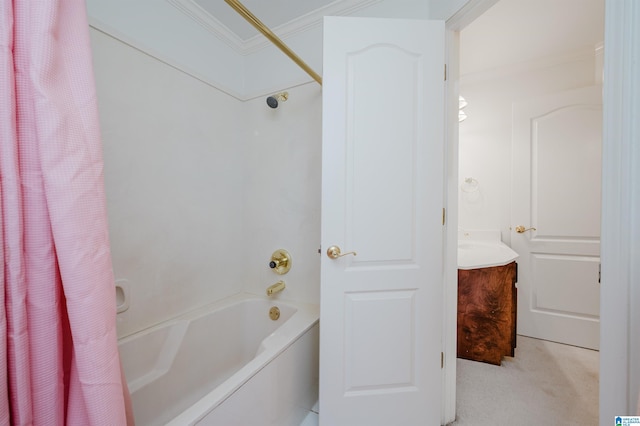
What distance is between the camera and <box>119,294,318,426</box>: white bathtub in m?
0.92

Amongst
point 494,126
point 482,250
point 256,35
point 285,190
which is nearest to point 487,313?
point 482,250

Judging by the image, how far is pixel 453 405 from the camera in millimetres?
1317

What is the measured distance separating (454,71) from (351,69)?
594 mm

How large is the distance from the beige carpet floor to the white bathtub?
0.95m

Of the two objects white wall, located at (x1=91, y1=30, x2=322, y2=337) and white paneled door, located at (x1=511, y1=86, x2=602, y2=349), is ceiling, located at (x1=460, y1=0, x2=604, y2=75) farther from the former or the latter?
white wall, located at (x1=91, y1=30, x2=322, y2=337)

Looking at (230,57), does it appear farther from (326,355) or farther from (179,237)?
(326,355)

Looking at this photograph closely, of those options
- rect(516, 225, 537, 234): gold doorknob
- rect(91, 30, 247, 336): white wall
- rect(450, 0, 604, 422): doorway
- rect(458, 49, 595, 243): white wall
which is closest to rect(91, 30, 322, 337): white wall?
rect(91, 30, 247, 336): white wall

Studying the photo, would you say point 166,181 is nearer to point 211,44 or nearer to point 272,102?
point 272,102

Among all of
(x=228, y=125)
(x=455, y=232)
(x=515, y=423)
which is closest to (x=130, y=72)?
(x=228, y=125)

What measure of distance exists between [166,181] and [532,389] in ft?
8.79

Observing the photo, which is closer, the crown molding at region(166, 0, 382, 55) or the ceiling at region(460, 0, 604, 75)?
the crown molding at region(166, 0, 382, 55)

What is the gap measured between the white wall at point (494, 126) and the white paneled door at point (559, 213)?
0.12m

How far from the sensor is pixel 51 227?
0.48 meters

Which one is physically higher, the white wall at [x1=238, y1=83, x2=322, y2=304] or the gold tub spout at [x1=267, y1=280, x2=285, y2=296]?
the white wall at [x1=238, y1=83, x2=322, y2=304]
